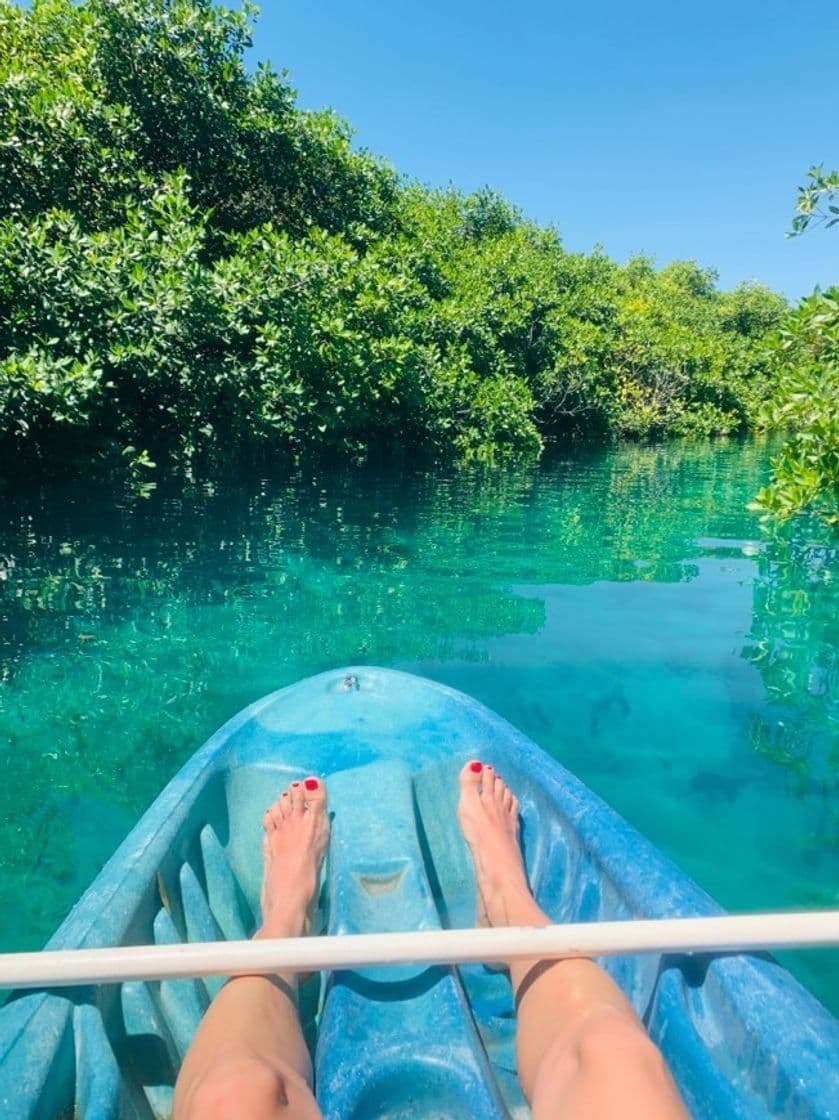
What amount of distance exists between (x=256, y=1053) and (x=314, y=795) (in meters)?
0.98

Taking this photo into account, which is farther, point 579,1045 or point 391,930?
point 391,930

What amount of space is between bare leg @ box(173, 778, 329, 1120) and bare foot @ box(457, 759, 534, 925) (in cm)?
47

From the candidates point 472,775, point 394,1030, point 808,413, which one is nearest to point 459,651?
point 472,775

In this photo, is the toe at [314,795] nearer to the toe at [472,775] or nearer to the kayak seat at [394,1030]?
the kayak seat at [394,1030]

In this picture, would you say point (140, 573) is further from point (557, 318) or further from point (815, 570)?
point (557, 318)

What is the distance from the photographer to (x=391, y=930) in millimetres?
1708

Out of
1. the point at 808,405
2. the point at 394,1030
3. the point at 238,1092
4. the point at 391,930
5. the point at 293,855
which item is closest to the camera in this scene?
the point at 238,1092

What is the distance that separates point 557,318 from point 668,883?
62.7ft

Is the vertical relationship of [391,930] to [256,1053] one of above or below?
below

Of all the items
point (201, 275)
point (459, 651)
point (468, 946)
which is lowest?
point (459, 651)

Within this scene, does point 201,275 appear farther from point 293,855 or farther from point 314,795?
point 293,855

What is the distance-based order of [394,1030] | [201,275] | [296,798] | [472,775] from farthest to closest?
[201,275]
[472,775]
[296,798]
[394,1030]

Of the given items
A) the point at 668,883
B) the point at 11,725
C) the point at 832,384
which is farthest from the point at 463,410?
the point at 668,883

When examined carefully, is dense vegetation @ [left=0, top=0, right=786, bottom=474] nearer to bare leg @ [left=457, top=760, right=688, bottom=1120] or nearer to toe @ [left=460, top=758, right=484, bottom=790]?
toe @ [left=460, top=758, right=484, bottom=790]
